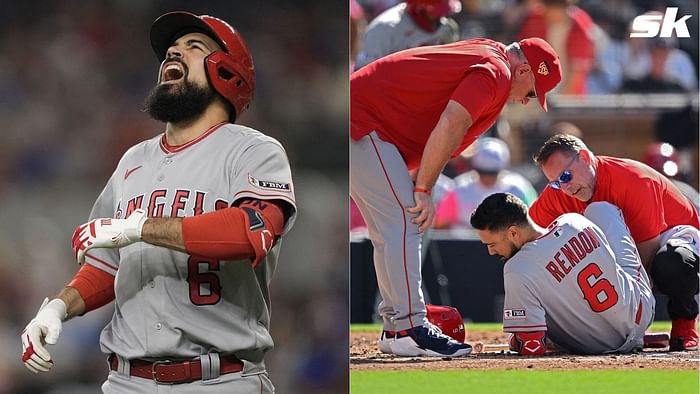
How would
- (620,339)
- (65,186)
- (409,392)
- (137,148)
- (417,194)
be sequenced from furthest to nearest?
(65,186) < (620,339) < (417,194) < (409,392) < (137,148)

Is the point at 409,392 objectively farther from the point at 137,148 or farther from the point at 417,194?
the point at 137,148

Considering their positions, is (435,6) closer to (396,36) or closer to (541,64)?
(396,36)

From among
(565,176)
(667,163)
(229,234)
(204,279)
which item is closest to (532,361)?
(565,176)

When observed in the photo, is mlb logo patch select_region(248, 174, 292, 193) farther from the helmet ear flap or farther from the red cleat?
the red cleat

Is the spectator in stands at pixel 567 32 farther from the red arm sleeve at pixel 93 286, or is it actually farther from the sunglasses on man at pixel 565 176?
the red arm sleeve at pixel 93 286

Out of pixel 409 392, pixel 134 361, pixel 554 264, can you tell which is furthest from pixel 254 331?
pixel 554 264

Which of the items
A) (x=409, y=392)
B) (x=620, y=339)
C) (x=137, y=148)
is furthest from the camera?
(x=620, y=339)

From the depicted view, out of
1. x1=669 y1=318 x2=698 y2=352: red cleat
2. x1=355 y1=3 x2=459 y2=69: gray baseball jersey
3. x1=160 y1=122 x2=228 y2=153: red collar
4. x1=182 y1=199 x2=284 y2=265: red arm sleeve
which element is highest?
x1=355 y1=3 x2=459 y2=69: gray baseball jersey

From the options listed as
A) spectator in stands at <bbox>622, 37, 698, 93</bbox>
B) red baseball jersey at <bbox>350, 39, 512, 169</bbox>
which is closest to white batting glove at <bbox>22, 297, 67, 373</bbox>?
red baseball jersey at <bbox>350, 39, 512, 169</bbox>
